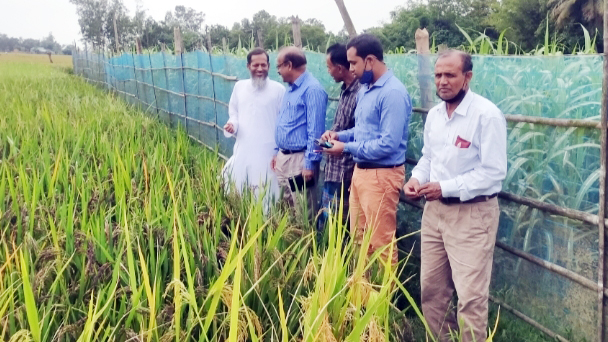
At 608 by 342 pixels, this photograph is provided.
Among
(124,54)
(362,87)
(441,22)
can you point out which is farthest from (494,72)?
(441,22)

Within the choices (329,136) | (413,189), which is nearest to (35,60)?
(329,136)

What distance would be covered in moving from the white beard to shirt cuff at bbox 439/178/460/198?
6.94 feet

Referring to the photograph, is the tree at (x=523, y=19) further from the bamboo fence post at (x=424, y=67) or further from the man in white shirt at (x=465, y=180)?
the man in white shirt at (x=465, y=180)

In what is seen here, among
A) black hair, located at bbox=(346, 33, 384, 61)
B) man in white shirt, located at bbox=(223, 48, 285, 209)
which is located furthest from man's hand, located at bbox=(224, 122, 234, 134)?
black hair, located at bbox=(346, 33, 384, 61)

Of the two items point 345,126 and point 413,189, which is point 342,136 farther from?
point 413,189

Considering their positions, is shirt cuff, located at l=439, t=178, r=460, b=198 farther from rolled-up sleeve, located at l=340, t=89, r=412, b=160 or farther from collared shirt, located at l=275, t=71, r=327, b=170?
collared shirt, located at l=275, t=71, r=327, b=170

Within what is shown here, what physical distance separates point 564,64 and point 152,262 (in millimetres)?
1800

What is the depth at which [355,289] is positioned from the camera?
1802 millimetres

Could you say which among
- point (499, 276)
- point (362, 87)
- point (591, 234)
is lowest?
point (499, 276)

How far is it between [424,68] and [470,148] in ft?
3.19

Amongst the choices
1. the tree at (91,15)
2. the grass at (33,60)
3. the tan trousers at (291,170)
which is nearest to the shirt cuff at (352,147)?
the tan trousers at (291,170)

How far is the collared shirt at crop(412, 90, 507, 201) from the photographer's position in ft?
7.88

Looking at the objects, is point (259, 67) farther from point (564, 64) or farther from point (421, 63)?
point (564, 64)

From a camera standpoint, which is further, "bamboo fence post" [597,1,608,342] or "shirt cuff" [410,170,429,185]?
"shirt cuff" [410,170,429,185]
